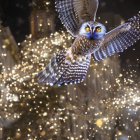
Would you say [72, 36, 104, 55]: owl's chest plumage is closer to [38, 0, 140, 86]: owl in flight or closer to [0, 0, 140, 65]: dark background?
[38, 0, 140, 86]: owl in flight

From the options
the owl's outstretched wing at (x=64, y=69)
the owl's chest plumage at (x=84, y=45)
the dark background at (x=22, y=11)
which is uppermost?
the dark background at (x=22, y=11)

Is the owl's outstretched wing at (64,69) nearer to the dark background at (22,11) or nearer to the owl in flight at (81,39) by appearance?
the owl in flight at (81,39)

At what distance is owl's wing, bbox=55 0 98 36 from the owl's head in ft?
0.19

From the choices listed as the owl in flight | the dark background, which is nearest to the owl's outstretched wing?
the owl in flight

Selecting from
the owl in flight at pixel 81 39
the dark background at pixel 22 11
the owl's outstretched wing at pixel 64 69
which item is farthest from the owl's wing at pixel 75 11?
the dark background at pixel 22 11

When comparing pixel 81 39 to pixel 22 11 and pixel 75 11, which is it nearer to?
pixel 75 11

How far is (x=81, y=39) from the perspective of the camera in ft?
3.56

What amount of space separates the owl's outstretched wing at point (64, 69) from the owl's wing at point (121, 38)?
12 cm

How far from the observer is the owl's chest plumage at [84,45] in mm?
1084

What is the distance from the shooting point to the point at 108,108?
2.83 meters

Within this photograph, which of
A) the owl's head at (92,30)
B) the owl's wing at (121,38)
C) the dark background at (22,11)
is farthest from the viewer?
the dark background at (22,11)

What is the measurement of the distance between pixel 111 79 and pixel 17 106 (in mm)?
1147

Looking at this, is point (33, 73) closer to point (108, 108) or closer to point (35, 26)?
point (35, 26)

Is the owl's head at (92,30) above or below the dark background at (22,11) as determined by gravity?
below
